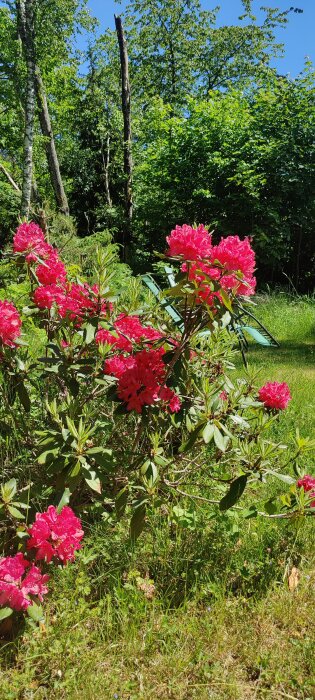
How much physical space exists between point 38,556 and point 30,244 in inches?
43.3

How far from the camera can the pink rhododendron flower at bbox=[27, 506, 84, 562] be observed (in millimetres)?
1599

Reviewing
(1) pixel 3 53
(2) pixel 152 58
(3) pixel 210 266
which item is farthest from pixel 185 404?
(2) pixel 152 58

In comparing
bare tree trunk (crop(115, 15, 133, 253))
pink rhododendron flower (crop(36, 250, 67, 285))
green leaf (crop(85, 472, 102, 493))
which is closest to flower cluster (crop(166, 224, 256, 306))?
pink rhododendron flower (crop(36, 250, 67, 285))

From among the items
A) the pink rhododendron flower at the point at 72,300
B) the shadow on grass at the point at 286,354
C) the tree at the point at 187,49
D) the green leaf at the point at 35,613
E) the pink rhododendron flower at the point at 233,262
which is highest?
the tree at the point at 187,49

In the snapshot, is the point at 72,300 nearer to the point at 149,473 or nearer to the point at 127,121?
the point at 149,473

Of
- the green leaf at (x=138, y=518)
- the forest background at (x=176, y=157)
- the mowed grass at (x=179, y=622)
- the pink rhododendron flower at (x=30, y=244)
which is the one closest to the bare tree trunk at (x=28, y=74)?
the forest background at (x=176, y=157)

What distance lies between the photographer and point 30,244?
2033 millimetres

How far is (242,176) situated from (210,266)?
8033 millimetres

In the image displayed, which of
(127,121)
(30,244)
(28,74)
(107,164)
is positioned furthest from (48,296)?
(107,164)

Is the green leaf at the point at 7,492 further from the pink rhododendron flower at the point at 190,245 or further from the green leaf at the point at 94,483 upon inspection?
the pink rhododendron flower at the point at 190,245

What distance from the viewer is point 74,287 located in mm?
1934

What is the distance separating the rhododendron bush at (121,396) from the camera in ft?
5.38

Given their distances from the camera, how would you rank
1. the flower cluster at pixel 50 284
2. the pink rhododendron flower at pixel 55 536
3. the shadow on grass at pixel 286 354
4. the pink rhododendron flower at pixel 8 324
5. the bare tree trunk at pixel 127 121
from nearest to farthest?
the pink rhododendron flower at pixel 55 536
the pink rhododendron flower at pixel 8 324
the flower cluster at pixel 50 284
the shadow on grass at pixel 286 354
the bare tree trunk at pixel 127 121

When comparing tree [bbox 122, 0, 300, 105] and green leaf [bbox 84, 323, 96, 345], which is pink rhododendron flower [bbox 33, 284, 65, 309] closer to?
green leaf [bbox 84, 323, 96, 345]
